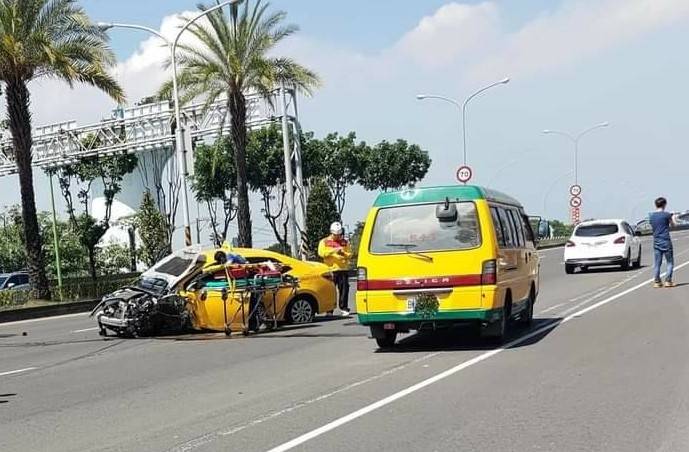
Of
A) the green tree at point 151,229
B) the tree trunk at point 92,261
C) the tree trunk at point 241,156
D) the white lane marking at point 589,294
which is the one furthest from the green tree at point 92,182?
the white lane marking at point 589,294

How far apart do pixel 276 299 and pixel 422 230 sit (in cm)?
499

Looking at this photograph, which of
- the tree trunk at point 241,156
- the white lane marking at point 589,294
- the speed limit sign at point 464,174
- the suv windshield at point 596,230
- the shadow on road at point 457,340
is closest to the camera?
the shadow on road at point 457,340

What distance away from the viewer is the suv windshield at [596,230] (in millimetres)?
27203

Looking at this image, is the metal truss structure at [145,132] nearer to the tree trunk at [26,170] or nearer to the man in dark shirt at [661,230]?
the tree trunk at [26,170]

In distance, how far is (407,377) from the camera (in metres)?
Answer: 10.0

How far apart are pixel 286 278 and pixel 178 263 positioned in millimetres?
1929

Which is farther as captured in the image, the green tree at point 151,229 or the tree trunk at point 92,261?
the tree trunk at point 92,261

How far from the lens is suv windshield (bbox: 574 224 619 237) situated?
89.2ft

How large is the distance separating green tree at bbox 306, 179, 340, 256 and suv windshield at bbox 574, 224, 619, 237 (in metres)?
17.9

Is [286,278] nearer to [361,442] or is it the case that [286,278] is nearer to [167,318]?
[167,318]

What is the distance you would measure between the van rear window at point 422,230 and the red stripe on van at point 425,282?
388mm

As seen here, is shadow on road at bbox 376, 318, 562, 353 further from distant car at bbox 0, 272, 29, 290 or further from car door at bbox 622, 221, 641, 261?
distant car at bbox 0, 272, 29, 290

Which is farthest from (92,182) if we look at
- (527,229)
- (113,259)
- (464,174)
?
(527,229)

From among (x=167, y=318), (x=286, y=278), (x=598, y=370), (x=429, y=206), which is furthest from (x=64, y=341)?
(x=598, y=370)
